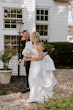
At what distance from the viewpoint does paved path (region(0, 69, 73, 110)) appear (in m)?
7.64

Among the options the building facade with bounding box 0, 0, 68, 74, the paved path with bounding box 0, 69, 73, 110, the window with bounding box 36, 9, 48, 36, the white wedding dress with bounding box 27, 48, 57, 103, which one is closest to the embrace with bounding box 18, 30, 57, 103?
the white wedding dress with bounding box 27, 48, 57, 103

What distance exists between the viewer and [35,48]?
309 inches

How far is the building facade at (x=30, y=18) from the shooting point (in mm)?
14148

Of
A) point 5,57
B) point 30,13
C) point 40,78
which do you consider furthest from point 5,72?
point 40,78

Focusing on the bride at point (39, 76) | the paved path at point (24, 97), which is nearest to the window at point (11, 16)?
the paved path at point (24, 97)

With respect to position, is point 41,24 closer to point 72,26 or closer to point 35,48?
point 35,48

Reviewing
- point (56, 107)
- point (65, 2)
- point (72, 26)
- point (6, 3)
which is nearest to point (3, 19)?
point (6, 3)

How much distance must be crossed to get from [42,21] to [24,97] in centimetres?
697

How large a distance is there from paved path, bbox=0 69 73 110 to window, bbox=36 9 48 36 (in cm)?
293

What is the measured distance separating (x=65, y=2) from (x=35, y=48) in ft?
25.6

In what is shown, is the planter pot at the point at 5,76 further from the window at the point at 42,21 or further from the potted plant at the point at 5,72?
the window at the point at 42,21

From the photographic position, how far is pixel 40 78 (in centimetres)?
816

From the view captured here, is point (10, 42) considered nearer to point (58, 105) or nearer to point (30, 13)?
point (30, 13)

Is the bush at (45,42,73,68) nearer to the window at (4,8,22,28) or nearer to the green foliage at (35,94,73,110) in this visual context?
the window at (4,8,22,28)
